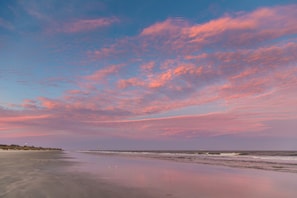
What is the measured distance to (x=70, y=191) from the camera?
1303 cm

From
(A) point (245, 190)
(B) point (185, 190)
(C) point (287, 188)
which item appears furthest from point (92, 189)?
(C) point (287, 188)

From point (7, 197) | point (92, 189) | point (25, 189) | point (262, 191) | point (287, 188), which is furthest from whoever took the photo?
point (287, 188)

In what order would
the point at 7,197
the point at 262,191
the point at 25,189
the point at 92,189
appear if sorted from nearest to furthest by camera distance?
the point at 7,197 < the point at 25,189 < the point at 92,189 < the point at 262,191

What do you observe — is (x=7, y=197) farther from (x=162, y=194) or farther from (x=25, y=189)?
(x=162, y=194)

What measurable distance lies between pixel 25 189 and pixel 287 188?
13.6 metres

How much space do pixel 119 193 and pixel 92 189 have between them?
5.29ft

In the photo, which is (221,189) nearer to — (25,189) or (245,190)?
(245,190)

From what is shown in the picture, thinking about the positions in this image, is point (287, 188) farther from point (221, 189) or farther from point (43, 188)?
point (43, 188)

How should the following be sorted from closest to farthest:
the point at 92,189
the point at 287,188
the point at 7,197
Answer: the point at 7,197
the point at 92,189
the point at 287,188

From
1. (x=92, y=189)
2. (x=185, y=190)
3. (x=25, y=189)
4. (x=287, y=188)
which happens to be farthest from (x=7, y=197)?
(x=287, y=188)

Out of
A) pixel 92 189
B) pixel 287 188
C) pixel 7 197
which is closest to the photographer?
pixel 7 197

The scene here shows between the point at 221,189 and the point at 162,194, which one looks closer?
the point at 162,194

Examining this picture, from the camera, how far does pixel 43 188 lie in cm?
1348

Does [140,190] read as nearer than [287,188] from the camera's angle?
Yes
